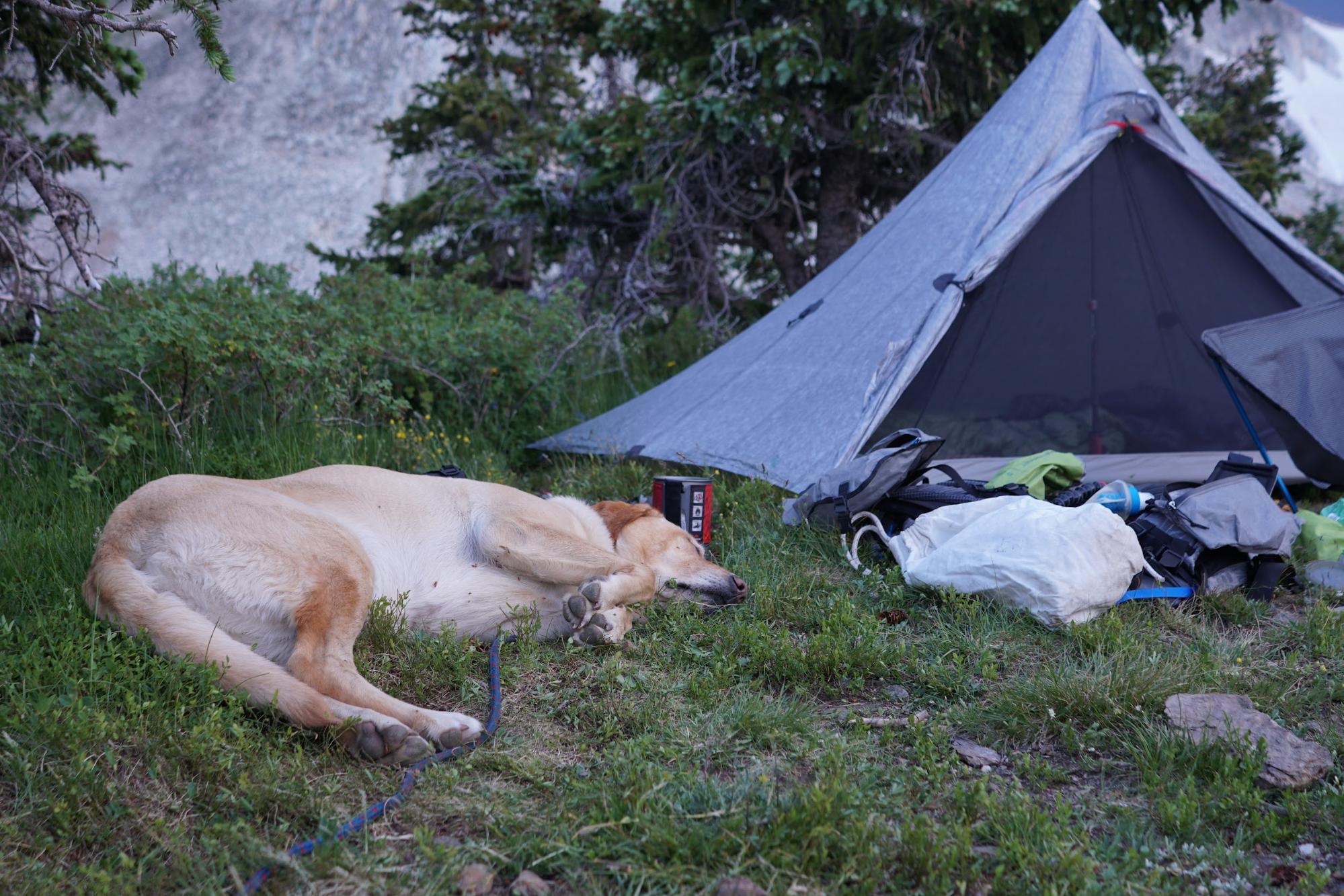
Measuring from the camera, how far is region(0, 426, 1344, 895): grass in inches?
71.4

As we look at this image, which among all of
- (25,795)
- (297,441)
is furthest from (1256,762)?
(297,441)

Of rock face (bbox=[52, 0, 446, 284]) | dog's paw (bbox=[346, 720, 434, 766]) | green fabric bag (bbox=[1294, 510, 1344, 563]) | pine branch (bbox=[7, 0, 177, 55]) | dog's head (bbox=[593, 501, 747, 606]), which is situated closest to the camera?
dog's paw (bbox=[346, 720, 434, 766])

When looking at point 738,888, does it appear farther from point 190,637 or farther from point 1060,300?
point 1060,300

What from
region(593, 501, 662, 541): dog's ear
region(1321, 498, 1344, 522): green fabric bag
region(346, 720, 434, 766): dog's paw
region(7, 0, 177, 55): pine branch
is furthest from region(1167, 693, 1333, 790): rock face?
region(7, 0, 177, 55): pine branch

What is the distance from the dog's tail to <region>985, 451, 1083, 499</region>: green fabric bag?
9.76 feet

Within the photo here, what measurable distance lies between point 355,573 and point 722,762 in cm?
128

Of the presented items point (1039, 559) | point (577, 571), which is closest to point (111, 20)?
point (577, 571)

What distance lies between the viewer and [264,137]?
3806 centimetres

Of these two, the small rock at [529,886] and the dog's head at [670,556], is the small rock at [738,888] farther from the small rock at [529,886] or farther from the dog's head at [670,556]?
the dog's head at [670,556]

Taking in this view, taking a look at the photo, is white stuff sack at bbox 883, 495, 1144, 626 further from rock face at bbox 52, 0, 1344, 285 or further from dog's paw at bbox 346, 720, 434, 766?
rock face at bbox 52, 0, 1344, 285

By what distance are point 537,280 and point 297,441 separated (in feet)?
22.9

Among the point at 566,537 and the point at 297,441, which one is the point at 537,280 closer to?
the point at 297,441

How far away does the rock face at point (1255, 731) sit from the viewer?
2.15 metres

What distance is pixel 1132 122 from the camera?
5379mm
